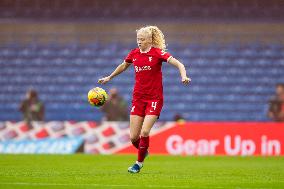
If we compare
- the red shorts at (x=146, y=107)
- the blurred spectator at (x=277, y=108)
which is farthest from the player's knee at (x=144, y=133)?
the blurred spectator at (x=277, y=108)

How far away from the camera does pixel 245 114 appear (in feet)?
79.8

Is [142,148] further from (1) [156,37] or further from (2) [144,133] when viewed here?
(1) [156,37]

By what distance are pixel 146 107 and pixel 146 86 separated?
30 cm

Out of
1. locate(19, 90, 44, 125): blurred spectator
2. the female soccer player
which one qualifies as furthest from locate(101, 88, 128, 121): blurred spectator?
the female soccer player

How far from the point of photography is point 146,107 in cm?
1160

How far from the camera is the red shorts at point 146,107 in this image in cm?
1149

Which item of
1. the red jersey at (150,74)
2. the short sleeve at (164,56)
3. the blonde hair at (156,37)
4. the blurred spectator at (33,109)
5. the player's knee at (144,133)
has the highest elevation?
the blonde hair at (156,37)

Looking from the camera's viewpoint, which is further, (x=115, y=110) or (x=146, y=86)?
(x=115, y=110)

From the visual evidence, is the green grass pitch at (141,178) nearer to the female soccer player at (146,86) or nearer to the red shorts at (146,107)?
the female soccer player at (146,86)

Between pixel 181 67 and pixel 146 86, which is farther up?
pixel 181 67

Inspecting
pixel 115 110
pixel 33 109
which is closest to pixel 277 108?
pixel 115 110

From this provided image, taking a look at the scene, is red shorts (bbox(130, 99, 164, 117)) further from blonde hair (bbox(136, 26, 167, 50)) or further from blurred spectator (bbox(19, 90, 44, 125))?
blurred spectator (bbox(19, 90, 44, 125))

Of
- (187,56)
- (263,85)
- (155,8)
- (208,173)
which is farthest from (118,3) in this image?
(208,173)

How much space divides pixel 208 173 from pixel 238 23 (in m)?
14.7
